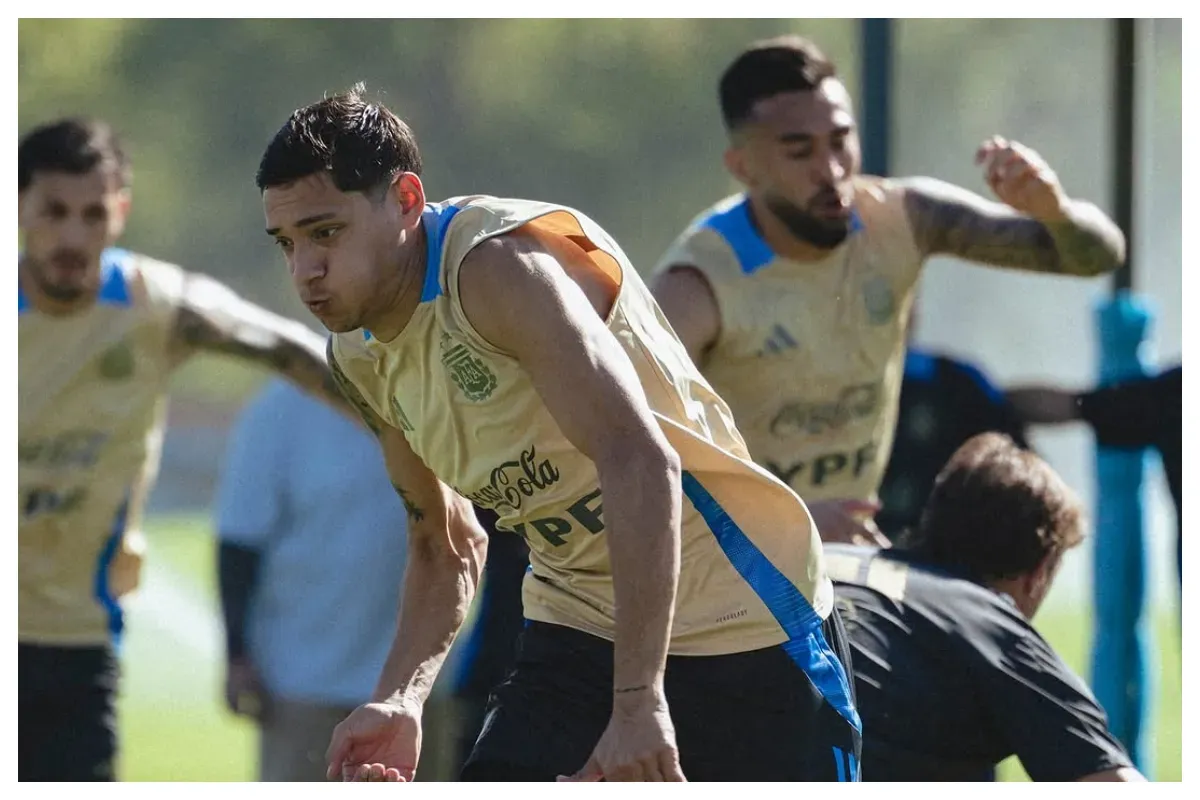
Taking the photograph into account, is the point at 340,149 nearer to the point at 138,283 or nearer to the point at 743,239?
the point at 743,239

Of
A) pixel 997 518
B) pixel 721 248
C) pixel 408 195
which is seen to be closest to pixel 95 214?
pixel 721 248

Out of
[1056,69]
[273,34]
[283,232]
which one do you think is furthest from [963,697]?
[273,34]

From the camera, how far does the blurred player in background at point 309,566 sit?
6.12 meters

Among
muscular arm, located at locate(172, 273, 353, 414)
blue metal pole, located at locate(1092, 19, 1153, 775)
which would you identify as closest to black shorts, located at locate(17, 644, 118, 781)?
muscular arm, located at locate(172, 273, 353, 414)

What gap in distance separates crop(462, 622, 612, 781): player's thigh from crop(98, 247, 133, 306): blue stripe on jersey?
2.34m

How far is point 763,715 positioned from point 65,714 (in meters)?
2.66

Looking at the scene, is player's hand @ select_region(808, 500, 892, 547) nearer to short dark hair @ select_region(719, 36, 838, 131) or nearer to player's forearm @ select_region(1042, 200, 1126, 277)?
player's forearm @ select_region(1042, 200, 1126, 277)

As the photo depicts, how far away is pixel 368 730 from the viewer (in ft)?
10.1

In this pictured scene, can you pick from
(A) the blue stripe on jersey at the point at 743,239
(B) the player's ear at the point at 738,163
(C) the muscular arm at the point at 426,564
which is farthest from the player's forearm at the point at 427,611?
(B) the player's ear at the point at 738,163

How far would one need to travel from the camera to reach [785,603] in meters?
3.07

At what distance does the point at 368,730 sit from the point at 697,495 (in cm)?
72

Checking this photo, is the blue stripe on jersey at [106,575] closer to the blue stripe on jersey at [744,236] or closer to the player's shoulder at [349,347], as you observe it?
the blue stripe on jersey at [744,236]

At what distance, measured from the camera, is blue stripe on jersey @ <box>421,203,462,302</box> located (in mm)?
2846

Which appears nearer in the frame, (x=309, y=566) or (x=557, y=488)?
(x=557, y=488)
